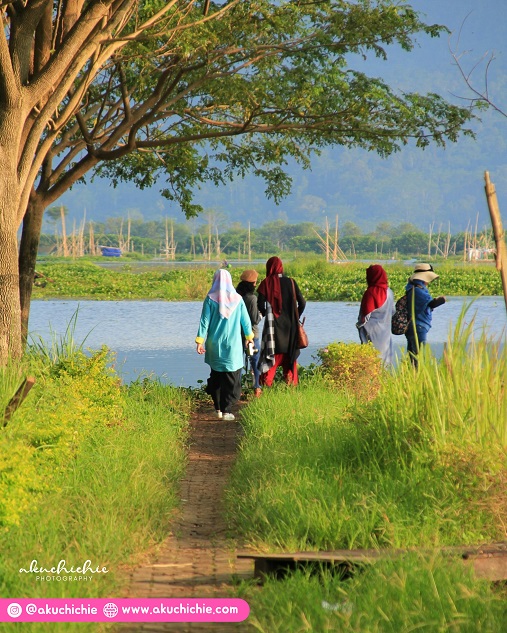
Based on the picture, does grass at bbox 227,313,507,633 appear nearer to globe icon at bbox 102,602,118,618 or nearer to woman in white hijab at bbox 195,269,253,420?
globe icon at bbox 102,602,118,618

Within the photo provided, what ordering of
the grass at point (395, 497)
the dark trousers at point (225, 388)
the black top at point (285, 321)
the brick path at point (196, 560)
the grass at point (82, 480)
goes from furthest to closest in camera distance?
the black top at point (285, 321) → the dark trousers at point (225, 388) → the grass at point (82, 480) → the brick path at point (196, 560) → the grass at point (395, 497)

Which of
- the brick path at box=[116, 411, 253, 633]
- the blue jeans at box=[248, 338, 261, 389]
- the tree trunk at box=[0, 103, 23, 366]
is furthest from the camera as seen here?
Answer: the blue jeans at box=[248, 338, 261, 389]

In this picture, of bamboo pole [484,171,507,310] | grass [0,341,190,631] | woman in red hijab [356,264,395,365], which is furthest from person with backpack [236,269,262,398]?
bamboo pole [484,171,507,310]

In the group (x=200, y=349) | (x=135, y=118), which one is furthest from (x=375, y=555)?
(x=135, y=118)

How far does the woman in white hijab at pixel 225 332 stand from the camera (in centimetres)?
1024

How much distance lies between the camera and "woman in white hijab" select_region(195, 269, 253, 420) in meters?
10.2

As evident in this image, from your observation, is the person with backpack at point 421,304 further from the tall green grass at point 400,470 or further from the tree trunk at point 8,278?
the tree trunk at point 8,278

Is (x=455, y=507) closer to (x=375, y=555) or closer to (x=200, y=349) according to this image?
(x=375, y=555)

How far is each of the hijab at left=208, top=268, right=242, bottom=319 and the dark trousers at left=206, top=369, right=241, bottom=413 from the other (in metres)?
0.71

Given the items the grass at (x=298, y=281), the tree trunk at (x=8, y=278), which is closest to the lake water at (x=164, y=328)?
the tree trunk at (x=8, y=278)

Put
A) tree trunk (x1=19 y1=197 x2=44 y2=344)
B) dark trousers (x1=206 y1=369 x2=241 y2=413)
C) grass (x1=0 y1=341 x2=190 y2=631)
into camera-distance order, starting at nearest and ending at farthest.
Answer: grass (x1=0 y1=341 x2=190 y2=631) < dark trousers (x1=206 y1=369 x2=241 y2=413) < tree trunk (x1=19 y1=197 x2=44 y2=344)

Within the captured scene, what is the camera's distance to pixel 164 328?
2491 cm

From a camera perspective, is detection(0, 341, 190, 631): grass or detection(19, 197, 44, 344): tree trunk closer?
detection(0, 341, 190, 631): grass

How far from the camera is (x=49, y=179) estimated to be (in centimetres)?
1435
